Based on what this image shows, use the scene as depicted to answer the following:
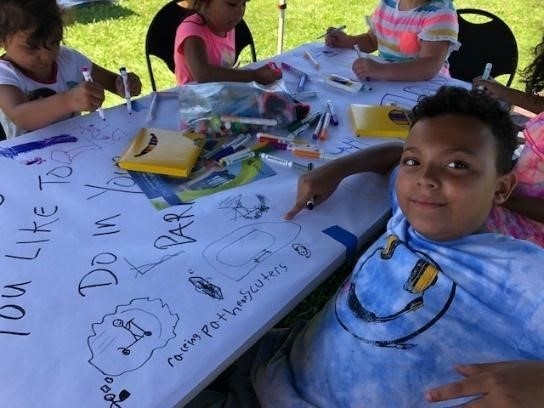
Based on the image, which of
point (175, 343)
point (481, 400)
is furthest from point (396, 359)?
point (175, 343)

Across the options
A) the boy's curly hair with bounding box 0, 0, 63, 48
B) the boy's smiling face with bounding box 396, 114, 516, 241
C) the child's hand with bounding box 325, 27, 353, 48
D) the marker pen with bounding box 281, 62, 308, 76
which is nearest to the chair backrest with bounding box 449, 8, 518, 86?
the child's hand with bounding box 325, 27, 353, 48

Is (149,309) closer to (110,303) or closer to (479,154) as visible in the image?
(110,303)

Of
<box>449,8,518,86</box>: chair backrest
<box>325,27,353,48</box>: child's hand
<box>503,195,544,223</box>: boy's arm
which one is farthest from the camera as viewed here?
<box>449,8,518,86</box>: chair backrest

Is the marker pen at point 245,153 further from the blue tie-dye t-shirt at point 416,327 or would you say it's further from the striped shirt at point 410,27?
the striped shirt at point 410,27

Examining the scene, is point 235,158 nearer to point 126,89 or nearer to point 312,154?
point 312,154

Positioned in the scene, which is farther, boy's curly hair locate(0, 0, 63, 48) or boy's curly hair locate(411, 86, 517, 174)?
boy's curly hair locate(0, 0, 63, 48)

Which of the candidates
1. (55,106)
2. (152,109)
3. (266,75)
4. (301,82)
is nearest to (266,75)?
(266,75)

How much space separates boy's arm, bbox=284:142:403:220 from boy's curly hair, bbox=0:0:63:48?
2.57ft

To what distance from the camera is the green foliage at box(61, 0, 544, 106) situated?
322 cm

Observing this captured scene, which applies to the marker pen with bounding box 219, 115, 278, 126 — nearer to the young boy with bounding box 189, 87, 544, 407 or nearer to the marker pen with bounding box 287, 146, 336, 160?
the marker pen with bounding box 287, 146, 336, 160

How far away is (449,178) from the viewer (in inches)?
32.6

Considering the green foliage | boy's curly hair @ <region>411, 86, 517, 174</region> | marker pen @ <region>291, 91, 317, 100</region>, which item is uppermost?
boy's curly hair @ <region>411, 86, 517, 174</region>

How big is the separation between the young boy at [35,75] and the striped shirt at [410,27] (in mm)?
942

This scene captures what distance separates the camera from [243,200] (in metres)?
0.98
